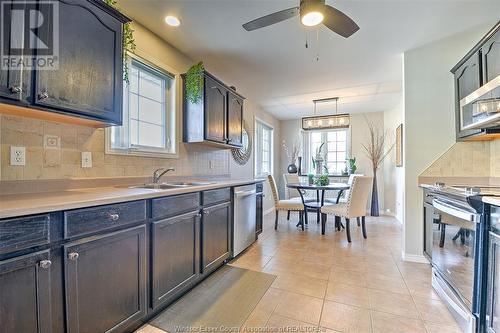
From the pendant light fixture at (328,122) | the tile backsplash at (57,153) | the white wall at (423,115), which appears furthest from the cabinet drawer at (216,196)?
the pendant light fixture at (328,122)

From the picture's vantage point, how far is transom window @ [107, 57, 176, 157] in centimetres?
222

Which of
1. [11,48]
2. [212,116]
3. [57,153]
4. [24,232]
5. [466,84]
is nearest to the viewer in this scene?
[24,232]

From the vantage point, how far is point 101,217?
1325 mm

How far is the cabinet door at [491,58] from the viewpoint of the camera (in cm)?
195

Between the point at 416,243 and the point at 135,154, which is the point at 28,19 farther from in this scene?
the point at 416,243

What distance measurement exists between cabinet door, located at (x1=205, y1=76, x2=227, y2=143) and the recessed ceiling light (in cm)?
64

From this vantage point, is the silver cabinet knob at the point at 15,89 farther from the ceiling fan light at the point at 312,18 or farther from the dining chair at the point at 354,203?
the dining chair at the point at 354,203

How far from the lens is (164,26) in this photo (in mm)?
2377

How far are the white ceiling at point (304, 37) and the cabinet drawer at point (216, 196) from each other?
167 cm

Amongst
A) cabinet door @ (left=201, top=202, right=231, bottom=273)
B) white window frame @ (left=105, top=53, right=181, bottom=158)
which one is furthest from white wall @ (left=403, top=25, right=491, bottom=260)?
white window frame @ (left=105, top=53, right=181, bottom=158)

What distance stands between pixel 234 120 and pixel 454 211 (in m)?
Result: 2.66

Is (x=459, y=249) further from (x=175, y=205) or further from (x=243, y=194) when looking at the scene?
(x=175, y=205)

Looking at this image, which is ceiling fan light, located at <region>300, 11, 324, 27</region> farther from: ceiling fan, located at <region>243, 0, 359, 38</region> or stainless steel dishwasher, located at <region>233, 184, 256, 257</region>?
stainless steel dishwasher, located at <region>233, 184, 256, 257</region>

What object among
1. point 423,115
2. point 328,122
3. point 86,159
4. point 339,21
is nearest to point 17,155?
point 86,159
